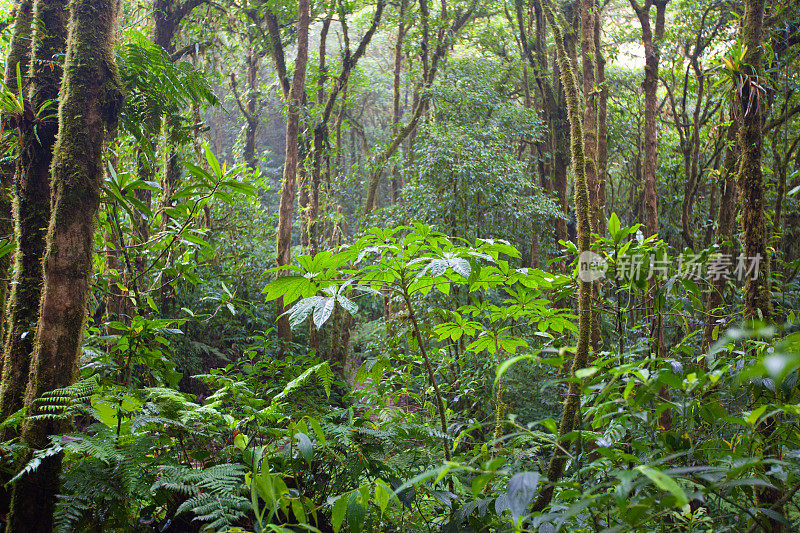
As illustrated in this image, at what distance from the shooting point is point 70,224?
1.60 m

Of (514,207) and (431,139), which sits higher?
(431,139)

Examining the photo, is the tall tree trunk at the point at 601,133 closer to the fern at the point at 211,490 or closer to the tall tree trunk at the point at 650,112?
the tall tree trunk at the point at 650,112

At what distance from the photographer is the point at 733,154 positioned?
391 cm

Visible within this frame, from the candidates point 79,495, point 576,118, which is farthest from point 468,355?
point 79,495

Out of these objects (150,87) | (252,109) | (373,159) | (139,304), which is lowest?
(139,304)

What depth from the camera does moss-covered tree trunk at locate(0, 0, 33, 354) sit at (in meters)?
2.01

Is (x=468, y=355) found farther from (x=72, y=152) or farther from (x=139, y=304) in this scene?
(x=72, y=152)

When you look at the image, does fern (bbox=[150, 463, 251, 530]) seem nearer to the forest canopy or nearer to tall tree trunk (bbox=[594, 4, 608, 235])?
the forest canopy

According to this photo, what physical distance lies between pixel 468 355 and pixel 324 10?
20.4 ft

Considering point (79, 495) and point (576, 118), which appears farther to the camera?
point (576, 118)

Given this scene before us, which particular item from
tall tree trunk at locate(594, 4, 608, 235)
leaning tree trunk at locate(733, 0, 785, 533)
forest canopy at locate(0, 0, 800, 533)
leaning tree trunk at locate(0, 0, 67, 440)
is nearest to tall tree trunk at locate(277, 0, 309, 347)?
forest canopy at locate(0, 0, 800, 533)

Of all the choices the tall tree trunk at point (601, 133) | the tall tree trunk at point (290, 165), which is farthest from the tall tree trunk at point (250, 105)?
the tall tree trunk at point (601, 133)

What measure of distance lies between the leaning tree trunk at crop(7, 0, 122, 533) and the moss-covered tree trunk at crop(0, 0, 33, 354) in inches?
17.4

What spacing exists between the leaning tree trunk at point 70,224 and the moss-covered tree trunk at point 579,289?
1.40 meters
